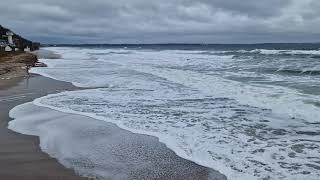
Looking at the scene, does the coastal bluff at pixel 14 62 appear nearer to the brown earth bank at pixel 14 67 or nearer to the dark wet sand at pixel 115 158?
the brown earth bank at pixel 14 67

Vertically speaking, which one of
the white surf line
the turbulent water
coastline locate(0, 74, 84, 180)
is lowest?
the white surf line

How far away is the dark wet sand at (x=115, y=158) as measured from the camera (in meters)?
5.65

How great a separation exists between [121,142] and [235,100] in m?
5.56

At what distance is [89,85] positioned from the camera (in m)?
17.3

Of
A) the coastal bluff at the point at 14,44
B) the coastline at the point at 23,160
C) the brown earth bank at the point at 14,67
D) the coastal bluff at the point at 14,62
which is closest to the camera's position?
the coastline at the point at 23,160

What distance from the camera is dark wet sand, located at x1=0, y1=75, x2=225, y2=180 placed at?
5648mm

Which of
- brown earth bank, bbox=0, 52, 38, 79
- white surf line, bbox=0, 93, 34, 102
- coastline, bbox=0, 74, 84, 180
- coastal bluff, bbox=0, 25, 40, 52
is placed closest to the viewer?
coastline, bbox=0, 74, 84, 180

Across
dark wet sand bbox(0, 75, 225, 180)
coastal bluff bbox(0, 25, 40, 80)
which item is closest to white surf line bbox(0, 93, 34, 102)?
dark wet sand bbox(0, 75, 225, 180)

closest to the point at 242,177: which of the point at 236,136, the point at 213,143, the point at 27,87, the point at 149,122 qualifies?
the point at 213,143

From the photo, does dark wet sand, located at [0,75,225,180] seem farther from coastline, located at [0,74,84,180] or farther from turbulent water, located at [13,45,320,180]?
turbulent water, located at [13,45,320,180]

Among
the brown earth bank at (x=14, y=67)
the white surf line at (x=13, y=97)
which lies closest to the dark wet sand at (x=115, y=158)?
the white surf line at (x=13, y=97)

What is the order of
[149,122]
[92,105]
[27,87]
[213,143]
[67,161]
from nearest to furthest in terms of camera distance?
[67,161], [213,143], [149,122], [92,105], [27,87]

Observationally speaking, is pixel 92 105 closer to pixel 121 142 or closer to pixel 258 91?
pixel 121 142

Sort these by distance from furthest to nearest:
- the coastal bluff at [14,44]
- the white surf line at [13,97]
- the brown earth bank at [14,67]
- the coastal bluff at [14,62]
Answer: the coastal bluff at [14,44] < the coastal bluff at [14,62] < the brown earth bank at [14,67] < the white surf line at [13,97]
